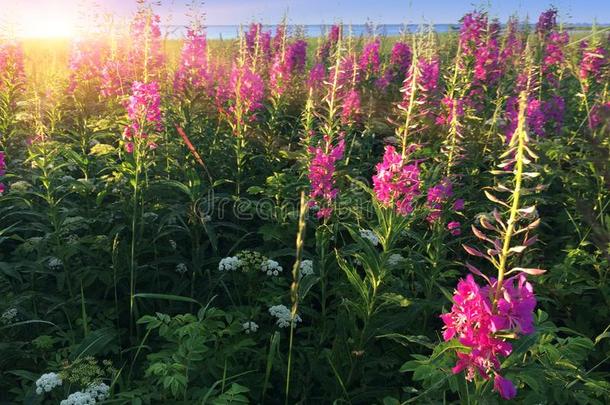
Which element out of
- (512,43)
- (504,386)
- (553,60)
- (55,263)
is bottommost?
(55,263)

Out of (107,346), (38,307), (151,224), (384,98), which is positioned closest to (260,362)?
(107,346)

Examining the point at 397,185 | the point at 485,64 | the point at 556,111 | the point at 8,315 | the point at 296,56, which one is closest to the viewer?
the point at 397,185

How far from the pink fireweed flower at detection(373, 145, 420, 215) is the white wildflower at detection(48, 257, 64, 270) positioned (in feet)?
7.59

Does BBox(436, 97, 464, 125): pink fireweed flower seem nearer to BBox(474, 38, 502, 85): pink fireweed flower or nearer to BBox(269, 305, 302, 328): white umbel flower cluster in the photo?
BBox(474, 38, 502, 85): pink fireweed flower

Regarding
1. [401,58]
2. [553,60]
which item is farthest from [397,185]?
[401,58]

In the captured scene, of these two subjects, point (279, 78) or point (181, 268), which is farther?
point (279, 78)

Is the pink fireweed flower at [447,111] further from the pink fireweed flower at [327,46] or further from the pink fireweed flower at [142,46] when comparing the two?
the pink fireweed flower at [327,46]

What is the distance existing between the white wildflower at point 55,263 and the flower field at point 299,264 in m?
0.01

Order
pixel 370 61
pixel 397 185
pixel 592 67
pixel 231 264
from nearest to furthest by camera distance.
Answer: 1. pixel 397 185
2. pixel 231 264
3. pixel 592 67
4. pixel 370 61

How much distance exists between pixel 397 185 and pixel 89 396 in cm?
188

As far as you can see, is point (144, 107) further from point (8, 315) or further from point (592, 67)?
point (592, 67)

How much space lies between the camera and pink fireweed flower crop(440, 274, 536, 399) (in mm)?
1645

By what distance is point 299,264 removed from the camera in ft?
5.94

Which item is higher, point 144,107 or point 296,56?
point 296,56
